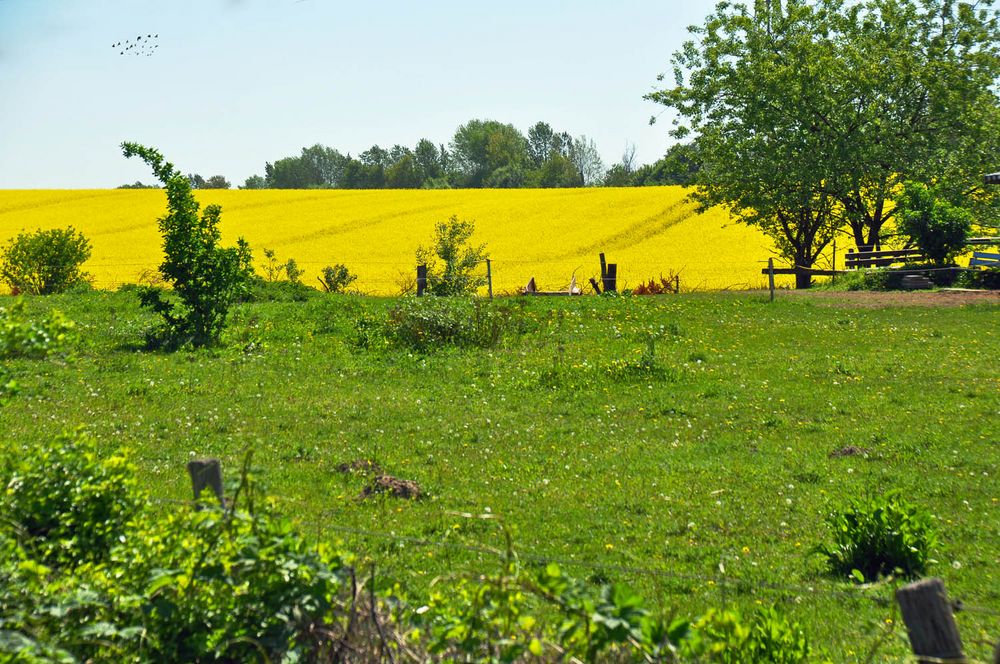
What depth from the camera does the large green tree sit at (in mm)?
39656

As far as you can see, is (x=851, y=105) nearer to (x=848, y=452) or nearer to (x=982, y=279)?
(x=982, y=279)

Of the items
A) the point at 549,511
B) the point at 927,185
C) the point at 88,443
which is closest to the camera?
the point at 88,443

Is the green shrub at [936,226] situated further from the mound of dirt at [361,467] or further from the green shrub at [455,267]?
the mound of dirt at [361,467]

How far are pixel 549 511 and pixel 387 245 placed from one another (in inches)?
1911

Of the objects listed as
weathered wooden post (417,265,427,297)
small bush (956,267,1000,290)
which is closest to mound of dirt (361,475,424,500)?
weathered wooden post (417,265,427,297)

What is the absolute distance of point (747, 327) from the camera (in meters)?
24.6

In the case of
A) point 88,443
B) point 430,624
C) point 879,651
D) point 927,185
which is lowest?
point 879,651

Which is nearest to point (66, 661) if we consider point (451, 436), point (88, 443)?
point (88, 443)

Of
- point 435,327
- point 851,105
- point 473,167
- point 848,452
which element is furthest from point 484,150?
point 848,452

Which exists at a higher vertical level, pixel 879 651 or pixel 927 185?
pixel 927 185

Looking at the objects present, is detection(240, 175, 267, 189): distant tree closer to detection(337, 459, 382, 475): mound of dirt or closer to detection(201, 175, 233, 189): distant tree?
detection(201, 175, 233, 189): distant tree

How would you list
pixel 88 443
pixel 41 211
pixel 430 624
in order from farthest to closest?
pixel 41 211 → pixel 88 443 → pixel 430 624

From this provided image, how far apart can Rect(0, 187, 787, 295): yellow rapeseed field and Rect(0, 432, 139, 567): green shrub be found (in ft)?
112

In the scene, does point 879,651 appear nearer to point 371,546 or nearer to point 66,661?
point 371,546
